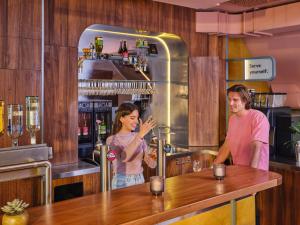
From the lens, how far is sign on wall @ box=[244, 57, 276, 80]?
417 centimetres

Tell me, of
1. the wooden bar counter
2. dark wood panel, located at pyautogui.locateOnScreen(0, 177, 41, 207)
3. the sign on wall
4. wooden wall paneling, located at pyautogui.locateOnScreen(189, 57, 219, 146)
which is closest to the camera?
the wooden bar counter

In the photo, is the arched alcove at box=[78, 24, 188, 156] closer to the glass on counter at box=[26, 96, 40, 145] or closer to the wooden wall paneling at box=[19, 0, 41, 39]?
the wooden wall paneling at box=[19, 0, 41, 39]

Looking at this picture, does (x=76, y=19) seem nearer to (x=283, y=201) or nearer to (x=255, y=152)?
(x=255, y=152)

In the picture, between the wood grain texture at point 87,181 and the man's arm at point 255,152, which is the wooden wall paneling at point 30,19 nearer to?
the wood grain texture at point 87,181

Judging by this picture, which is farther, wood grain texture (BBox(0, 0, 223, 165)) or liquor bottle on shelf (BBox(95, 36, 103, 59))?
liquor bottle on shelf (BBox(95, 36, 103, 59))

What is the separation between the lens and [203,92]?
513 centimetres

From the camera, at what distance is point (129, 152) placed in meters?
3.02

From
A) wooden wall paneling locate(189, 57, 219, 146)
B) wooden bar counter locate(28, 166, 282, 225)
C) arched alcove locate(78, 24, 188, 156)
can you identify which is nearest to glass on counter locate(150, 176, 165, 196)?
wooden bar counter locate(28, 166, 282, 225)

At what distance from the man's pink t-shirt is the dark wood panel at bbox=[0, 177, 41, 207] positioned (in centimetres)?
183

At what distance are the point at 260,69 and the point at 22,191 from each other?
2.88 m

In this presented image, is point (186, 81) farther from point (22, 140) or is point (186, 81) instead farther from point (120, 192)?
point (120, 192)

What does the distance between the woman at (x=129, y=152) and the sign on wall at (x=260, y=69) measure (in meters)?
1.80

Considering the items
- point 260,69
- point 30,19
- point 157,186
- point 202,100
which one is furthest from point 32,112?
point 202,100

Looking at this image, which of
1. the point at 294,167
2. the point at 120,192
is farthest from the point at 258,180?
the point at 294,167
